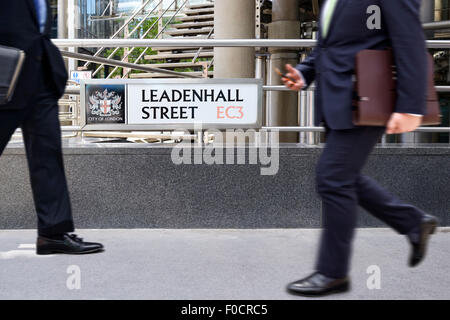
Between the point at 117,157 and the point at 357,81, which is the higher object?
the point at 357,81

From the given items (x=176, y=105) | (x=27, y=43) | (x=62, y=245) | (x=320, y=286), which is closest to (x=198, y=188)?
(x=176, y=105)

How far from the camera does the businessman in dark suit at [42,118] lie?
3.19 m

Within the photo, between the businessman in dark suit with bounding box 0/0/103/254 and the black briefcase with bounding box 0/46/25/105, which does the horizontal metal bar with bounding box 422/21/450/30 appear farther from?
the black briefcase with bounding box 0/46/25/105

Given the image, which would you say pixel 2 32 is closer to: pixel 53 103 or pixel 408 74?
pixel 53 103

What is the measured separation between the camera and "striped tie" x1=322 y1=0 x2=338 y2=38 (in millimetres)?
2643

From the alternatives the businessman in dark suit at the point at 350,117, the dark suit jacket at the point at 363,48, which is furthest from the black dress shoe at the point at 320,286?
the dark suit jacket at the point at 363,48

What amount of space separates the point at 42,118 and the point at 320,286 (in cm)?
191

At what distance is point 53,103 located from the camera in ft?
11.3

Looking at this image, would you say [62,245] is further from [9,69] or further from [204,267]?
[9,69]

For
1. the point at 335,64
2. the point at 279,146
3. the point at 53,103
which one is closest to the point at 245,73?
the point at 279,146

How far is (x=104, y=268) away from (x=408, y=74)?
2.07 meters

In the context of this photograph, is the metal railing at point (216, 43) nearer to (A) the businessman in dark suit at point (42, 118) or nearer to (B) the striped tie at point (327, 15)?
(A) the businessman in dark suit at point (42, 118)

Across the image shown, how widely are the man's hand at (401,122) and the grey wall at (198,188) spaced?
7.36 feet

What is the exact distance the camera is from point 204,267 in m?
3.47
